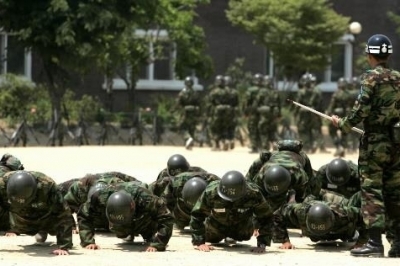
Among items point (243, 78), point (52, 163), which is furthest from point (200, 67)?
point (52, 163)

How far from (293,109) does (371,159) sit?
21.3m

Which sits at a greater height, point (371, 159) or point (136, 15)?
point (136, 15)

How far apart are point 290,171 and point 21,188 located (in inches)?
142

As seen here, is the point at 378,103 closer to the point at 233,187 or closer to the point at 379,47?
the point at 379,47

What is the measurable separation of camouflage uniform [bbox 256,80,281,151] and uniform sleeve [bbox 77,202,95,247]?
18307 mm

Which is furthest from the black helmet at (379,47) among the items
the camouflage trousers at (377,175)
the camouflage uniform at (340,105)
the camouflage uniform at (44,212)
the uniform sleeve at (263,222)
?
the camouflage uniform at (340,105)

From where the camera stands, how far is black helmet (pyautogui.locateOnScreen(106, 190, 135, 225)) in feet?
37.2

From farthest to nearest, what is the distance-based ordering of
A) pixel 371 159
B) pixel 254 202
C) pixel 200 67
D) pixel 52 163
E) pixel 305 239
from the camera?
pixel 200 67
pixel 52 163
pixel 305 239
pixel 254 202
pixel 371 159

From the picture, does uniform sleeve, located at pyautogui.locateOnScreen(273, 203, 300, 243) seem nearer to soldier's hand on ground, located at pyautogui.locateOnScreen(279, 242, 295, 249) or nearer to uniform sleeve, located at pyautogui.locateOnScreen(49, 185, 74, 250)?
soldier's hand on ground, located at pyautogui.locateOnScreen(279, 242, 295, 249)

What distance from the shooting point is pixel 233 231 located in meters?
12.1

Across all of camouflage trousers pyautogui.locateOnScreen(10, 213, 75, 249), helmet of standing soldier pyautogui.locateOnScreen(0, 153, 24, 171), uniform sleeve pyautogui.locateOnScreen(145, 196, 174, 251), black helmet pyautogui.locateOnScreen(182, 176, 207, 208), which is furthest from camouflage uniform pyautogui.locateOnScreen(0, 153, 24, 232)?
black helmet pyautogui.locateOnScreen(182, 176, 207, 208)

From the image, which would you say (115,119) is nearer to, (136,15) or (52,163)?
(136,15)

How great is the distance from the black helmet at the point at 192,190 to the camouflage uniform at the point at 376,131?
7.58 feet

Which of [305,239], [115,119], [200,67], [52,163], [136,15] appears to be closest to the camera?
[305,239]
